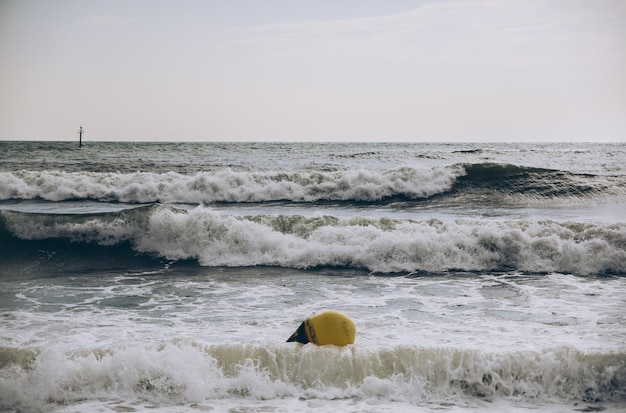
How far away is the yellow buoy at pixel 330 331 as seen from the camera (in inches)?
203

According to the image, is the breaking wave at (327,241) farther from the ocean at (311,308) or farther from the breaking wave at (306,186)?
the breaking wave at (306,186)

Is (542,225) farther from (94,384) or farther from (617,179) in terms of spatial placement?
(617,179)

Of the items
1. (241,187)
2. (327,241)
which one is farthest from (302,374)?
(241,187)

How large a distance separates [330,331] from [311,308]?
1.68 m

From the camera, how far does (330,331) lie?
5145 mm

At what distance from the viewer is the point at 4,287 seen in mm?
7945

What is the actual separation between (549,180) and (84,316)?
15650 millimetres

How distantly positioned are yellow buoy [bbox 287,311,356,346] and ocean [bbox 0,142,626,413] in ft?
0.30

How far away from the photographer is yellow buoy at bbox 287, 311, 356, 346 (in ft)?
16.9

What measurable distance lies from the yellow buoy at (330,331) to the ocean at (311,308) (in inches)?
3.6

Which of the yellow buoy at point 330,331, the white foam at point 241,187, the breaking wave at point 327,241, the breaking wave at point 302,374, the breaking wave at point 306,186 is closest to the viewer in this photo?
the breaking wave at point 302,374

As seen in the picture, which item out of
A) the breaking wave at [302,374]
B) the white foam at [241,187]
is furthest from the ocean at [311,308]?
the white foam at [241,187]

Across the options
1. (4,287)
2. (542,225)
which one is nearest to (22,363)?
(4,287)

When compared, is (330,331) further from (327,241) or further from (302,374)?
(327,241)
